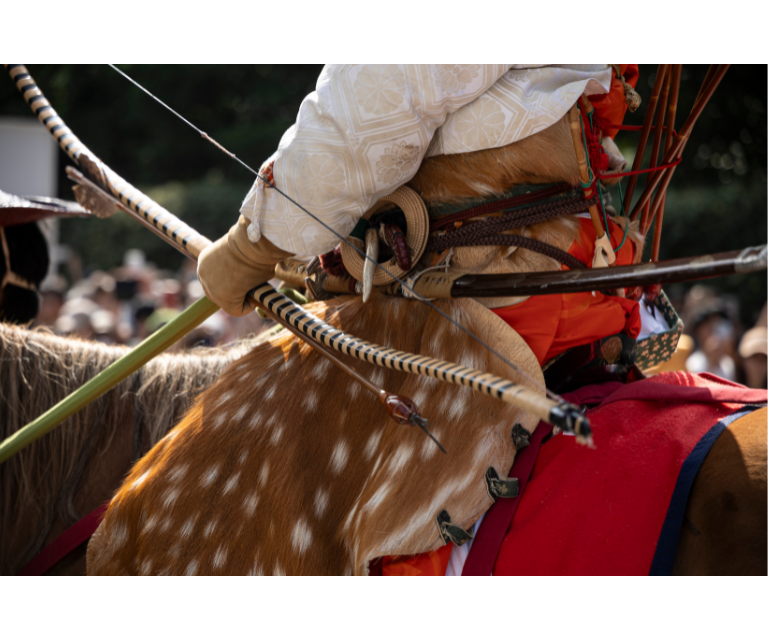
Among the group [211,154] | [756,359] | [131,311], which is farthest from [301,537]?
[211,154]

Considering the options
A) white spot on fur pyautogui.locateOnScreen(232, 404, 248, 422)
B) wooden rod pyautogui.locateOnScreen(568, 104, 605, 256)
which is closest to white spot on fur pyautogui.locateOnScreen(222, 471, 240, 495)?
white spot on fur pyautogui.locateOnScreen(232, 404, 248, 422)

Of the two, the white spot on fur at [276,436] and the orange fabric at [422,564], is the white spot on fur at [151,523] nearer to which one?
the white spot on fur at [276,436]

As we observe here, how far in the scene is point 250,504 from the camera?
3.89 ft

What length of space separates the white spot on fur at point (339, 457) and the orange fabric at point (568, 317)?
1.17ft

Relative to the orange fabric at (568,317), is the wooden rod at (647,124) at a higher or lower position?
higher

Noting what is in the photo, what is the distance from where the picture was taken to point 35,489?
155 centimetres

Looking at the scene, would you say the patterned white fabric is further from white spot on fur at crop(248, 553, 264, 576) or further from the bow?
white spot on fur at crop(248, 553, 264, 576)

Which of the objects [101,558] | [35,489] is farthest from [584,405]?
[35,489]

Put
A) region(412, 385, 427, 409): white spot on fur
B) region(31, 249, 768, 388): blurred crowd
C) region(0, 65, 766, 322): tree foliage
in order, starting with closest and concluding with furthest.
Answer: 1. region(412, 385, 427, 409): white spot on fur
2. region(31, 249, 768, 388): blurred crowd
3. region(0, 65, 766, 322): tree foliage

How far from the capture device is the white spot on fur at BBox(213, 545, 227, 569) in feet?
3.87

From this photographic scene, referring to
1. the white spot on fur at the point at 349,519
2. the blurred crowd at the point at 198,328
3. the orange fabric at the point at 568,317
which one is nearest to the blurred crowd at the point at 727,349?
the blurred crowd at the point at 198,328

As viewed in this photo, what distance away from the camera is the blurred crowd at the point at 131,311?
443 cm

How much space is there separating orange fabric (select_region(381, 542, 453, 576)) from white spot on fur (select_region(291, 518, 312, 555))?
17 cm

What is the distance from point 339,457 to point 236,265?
38cm
